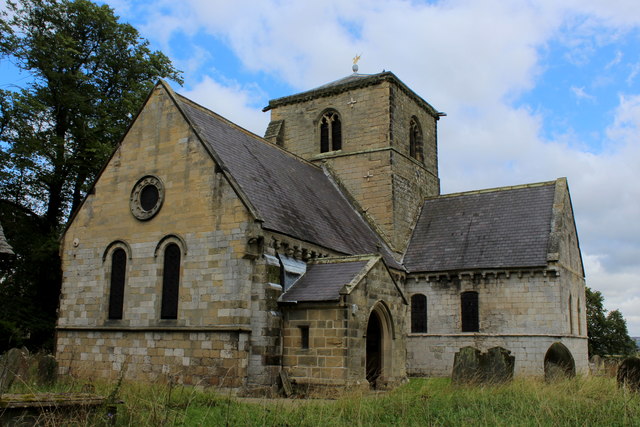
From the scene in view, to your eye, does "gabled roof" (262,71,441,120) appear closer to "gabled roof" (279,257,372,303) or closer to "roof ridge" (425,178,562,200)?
"roof ridge" (425,178,562,200)

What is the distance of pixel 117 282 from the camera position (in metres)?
21.2

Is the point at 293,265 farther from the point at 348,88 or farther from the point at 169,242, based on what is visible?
the point at 348,88

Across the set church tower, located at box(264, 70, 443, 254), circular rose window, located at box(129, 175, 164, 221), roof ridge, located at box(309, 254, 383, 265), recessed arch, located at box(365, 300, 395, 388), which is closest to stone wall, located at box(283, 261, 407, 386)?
roof ridge, located at box(309, 254, 383, 265)

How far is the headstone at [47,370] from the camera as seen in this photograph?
16375mm

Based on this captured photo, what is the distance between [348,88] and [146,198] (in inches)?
562

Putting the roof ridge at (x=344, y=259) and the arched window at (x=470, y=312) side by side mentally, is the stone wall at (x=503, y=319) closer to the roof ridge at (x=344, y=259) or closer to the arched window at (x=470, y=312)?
the arched window at (x=470, y=312)

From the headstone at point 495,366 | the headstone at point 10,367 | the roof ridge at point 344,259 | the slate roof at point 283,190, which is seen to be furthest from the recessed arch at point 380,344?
the headstone at point 10,367

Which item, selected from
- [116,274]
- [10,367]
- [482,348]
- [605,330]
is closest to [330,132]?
[482,348]

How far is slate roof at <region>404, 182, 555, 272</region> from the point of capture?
26250mm

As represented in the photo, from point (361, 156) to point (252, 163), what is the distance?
929cm

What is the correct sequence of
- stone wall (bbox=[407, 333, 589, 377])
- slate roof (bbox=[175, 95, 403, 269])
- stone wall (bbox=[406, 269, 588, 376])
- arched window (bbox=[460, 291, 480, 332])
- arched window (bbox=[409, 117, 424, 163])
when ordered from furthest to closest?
arched window (bbox=[409, 117, 424, 163]) < arched window (bbox=[460, 291, 480, 332]) < stone wall (bbox=[406, 269, 588, 376]) < stone wall (bbox=[407, 333, 589, 377]) < slate roof (bbox=[175, 95, 403, 269])

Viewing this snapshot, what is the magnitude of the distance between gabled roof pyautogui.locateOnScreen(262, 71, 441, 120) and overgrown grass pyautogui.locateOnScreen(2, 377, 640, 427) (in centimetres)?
1984

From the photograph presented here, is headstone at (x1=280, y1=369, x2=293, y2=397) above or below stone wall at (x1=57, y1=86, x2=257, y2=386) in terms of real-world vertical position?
below

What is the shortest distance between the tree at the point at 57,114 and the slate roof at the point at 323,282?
12816mm
